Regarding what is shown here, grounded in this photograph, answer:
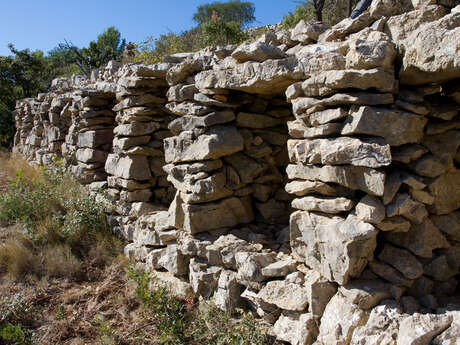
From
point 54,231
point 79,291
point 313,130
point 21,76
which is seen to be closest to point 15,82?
point 21,76

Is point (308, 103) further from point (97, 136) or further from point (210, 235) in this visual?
point (97, 136)

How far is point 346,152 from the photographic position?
8.05 ft

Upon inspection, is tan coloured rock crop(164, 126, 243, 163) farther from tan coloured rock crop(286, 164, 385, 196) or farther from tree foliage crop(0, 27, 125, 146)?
tree foliage crop(0, 27, 125, 146)

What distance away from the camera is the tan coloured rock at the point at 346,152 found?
2348 millimetres

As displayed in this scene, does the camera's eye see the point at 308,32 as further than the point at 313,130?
Yes

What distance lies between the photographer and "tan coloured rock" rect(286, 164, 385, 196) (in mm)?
2361

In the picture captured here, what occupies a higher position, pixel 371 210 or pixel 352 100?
pixel 352 100

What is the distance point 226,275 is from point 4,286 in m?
2.61

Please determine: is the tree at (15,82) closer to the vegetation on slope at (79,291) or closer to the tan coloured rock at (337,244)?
the vegetation on slope at (79,291)

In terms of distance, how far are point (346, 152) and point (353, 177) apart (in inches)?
7.1

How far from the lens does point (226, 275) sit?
337 cm

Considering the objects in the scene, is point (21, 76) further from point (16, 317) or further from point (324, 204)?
point (324, 204)

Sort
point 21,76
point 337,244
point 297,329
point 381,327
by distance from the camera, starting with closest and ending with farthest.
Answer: point 381,327 < point 337,244 < point 297,329 < point 21,76

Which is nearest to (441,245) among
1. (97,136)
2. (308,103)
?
(308,103)
